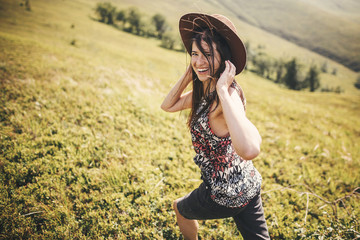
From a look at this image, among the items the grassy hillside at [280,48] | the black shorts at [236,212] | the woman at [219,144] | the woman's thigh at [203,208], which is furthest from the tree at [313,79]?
the woman's thigh at [203,208]

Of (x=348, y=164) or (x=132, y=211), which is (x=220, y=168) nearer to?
(x=132, y=211)

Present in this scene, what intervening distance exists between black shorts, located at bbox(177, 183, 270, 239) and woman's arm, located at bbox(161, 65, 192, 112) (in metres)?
1.35

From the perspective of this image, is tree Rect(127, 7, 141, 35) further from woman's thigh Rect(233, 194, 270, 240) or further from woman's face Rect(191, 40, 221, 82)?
woman's thigh Rect(233, 194, 270, 240)

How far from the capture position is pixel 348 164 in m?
5.46

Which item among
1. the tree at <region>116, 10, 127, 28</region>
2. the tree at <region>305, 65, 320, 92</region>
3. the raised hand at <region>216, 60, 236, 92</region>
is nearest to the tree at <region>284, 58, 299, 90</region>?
the tree at <region>305, 65, 320, 92</region>

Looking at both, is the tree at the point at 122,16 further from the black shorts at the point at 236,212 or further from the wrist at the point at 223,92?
the black shorts at the point at 236,212

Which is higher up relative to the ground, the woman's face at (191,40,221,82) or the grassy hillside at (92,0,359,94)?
the grassy hillside at (92,0,359,94)

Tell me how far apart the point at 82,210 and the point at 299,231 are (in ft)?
14.1

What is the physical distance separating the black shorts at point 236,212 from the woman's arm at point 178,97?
135cm

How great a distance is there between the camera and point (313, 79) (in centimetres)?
7006

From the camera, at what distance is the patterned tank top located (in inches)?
84.6

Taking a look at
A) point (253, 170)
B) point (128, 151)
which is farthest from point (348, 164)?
point (128, 151)

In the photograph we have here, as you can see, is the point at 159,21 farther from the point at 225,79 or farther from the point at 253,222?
the point at 253,222

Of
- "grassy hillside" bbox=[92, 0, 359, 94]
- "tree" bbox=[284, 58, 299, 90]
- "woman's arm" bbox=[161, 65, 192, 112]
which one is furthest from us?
"grassy hillside" bbox=[92, 0, 359, 94]
